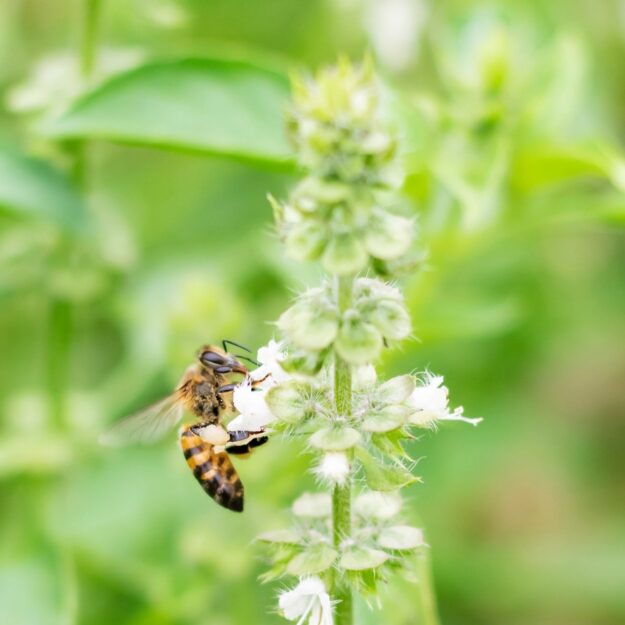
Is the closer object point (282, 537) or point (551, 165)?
point (282, 537)

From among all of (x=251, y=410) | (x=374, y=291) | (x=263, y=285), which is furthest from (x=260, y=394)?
(x=263, y=285)

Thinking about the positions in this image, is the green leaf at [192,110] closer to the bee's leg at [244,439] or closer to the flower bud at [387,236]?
the bee's leg at [244,439]

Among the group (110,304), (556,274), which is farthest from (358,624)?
(556,274)

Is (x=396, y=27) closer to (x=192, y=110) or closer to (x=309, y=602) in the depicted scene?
(x=192, y=110)

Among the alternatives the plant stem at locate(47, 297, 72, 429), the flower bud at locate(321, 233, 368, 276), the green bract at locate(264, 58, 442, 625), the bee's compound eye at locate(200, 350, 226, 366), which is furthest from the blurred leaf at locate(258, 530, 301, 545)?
the plant stem at locate(47, 297, 72, 429)

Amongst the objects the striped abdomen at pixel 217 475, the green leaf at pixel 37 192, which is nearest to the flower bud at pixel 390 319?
the striped abdomen at pixel 217 475
